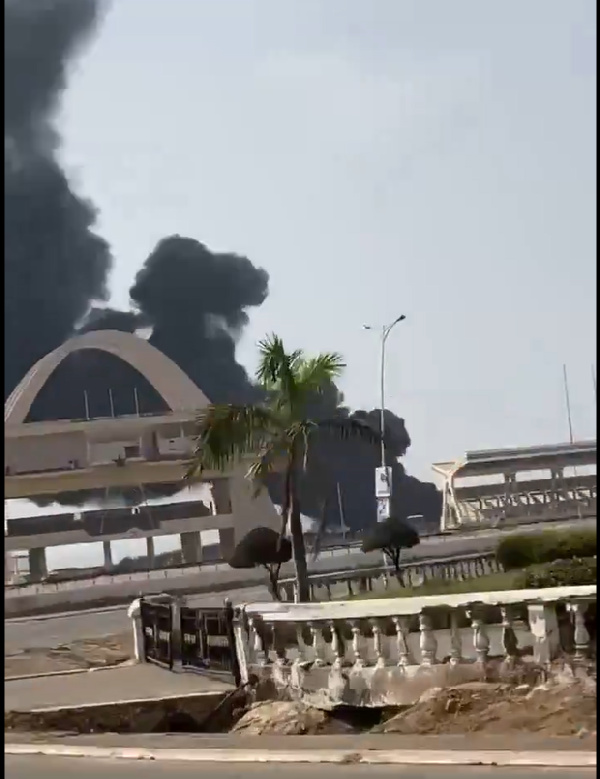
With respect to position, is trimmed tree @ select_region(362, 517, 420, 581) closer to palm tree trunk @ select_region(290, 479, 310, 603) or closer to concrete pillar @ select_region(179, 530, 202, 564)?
palm tree trunk @ select_region(290, 479, 310, 603)

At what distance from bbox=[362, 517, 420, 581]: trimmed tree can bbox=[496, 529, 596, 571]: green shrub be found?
0.91m

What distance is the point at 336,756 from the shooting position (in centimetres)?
610

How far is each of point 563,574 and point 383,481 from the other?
2323 mm

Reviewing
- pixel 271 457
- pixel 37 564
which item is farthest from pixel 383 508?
pixel 37 564

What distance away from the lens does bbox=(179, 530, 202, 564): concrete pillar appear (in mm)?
12062

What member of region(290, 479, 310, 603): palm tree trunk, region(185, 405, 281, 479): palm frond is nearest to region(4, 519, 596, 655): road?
region(290, 479, 310, 603): palm tree trunk

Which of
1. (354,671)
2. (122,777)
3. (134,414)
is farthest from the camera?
(134,414)

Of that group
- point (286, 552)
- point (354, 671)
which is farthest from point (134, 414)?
point (354, 671)

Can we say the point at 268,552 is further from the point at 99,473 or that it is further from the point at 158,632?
the point at 99,473

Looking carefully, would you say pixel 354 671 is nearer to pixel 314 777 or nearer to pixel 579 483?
pixel 314 777

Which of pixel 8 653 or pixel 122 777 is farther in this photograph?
pixel 8 653

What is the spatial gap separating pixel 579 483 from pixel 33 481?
726cm

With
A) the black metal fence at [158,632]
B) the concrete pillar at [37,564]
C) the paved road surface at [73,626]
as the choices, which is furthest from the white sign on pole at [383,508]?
the concrete pillar at [37,564]

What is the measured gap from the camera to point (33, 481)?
1319cm
